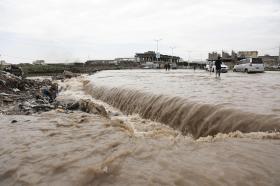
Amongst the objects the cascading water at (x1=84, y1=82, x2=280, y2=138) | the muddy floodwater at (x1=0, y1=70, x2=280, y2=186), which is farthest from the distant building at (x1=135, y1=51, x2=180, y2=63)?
the muddy floodwater at (x1=0, y1=70, x2=280, y2=186)

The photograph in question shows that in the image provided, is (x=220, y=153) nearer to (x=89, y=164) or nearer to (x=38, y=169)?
(x=89, y=164)

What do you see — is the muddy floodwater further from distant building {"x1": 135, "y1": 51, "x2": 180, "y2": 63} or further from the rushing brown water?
distant building {"x1": 135, "y1": 51, "x2": 180, "y2": 63}

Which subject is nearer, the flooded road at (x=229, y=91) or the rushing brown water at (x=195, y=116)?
the rushing brown water at (x=195, y=116)

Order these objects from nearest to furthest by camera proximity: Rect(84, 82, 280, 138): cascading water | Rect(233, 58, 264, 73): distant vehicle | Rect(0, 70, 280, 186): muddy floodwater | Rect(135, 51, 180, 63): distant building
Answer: Rect(0, 70, 280, 186): muddy floodwater < Rect(84, 82, 280, 138): cascading water < Rect(233, 58, 264, 73): distant vehicle < Rect(135, 51, 180, 63): distant building

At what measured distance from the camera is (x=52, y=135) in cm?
808

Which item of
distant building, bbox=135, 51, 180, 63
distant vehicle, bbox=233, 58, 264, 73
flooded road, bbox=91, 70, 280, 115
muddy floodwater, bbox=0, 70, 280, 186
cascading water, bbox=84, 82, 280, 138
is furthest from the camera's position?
distant building, bbox=135, 51, 180, 63

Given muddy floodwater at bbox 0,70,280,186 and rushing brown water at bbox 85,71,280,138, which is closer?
muddy floodwater at bbox 0,70,280,186

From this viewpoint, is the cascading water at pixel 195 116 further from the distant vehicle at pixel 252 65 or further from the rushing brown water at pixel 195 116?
the distant vehicle at pixel 252 65

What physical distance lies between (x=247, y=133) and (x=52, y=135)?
14.9 feet

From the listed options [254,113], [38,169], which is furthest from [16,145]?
[254,113]

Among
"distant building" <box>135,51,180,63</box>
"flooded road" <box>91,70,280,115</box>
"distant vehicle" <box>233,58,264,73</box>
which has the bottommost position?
"flooded road" <box>91,70,280,115</box>

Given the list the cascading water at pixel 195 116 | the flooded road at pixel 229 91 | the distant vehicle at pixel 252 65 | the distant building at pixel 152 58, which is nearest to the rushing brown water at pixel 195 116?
the cascading water at pixel 195 116

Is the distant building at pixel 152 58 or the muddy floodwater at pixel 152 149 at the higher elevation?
the distant building at pixel 152 58

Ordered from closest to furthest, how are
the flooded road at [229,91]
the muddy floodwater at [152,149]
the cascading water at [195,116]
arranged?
1. the muddy floodwater at [152,149]
2. the cascading water at [195,116]
3. the flooded road at [229,91]
